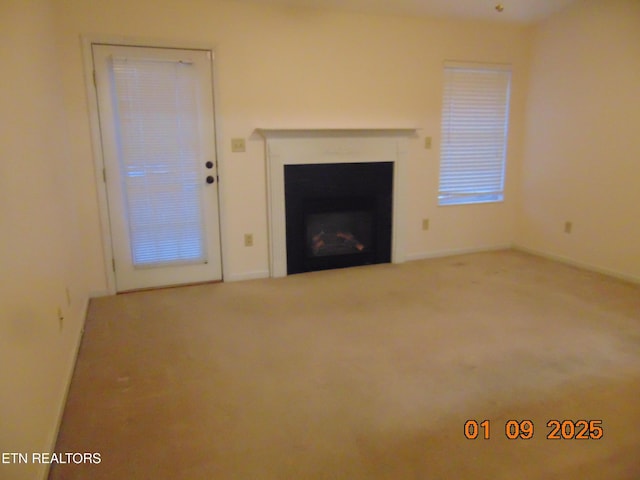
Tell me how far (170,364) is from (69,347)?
0.58 metres

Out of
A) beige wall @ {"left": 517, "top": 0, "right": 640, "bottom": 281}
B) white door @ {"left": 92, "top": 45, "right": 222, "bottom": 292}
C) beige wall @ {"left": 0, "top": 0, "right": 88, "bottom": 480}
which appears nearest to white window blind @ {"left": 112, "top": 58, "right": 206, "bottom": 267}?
white door @ {"left": 92, "top": 45, "right": 222, "bottom": 292}

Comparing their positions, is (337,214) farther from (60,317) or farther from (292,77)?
(60,317)

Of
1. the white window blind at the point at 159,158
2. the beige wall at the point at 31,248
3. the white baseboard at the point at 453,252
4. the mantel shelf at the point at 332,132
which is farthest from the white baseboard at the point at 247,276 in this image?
the white baseboard at the point at 453,252

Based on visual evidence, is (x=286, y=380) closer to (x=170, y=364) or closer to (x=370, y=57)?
(x=170, y=364)

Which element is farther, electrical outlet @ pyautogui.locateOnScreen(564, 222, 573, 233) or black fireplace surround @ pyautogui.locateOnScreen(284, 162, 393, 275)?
electrical outlet @ pyautogui.locateOnScreen(564, 222, 573, 233)

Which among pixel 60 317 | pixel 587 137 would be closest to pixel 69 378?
pixel 60 317

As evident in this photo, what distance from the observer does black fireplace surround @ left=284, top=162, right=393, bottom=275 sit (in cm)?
413

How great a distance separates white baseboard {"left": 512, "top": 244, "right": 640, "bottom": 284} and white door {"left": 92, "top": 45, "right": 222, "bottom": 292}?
3497 millimetres

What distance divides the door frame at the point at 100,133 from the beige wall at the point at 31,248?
420mm

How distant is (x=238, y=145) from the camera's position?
3.86 m

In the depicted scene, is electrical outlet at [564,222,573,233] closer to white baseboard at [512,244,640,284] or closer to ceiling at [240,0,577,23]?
white baseboard at [512,244,640,284]

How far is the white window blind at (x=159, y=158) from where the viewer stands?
3.48 m

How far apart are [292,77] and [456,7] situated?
67.5 inches

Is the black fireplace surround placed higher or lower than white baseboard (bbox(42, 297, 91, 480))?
higher
